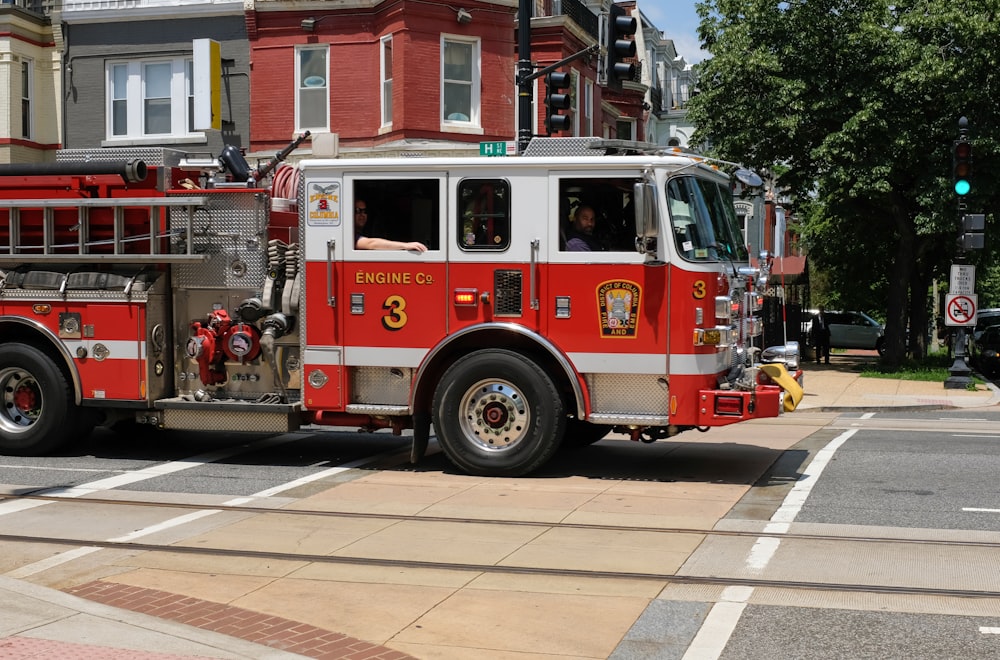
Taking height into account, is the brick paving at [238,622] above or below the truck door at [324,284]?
below

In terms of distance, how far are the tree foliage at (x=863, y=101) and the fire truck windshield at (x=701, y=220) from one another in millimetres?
15183

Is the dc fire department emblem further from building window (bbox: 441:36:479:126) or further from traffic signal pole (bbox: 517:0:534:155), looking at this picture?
building window (bbox: 441:36:479:126)

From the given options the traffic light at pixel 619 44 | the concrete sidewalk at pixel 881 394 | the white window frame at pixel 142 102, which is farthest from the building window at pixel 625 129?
the traffic light at pixel 619 44

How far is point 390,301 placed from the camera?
34.0 feet

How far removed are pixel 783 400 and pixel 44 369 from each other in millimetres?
6885

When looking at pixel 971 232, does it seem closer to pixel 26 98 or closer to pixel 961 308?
pixel 961 308

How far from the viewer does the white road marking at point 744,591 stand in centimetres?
566

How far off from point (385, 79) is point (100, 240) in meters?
15.9

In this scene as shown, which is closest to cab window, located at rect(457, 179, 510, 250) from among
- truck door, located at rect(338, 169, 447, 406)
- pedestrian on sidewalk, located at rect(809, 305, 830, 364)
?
truck door, located at rect(338, 169, 447, 406)

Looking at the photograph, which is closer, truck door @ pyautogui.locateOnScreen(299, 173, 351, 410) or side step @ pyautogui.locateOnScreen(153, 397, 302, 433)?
truck door @ pyautogui.locateOnScreen(299, 173, 351, 410)

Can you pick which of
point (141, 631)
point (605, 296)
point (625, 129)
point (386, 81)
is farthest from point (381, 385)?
point (625, 129)

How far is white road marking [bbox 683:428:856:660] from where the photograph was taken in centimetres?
566

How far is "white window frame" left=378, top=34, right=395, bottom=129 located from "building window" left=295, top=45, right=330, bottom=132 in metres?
1.27

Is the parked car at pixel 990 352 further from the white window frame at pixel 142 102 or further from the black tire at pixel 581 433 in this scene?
the black tire at pixel 581 433
